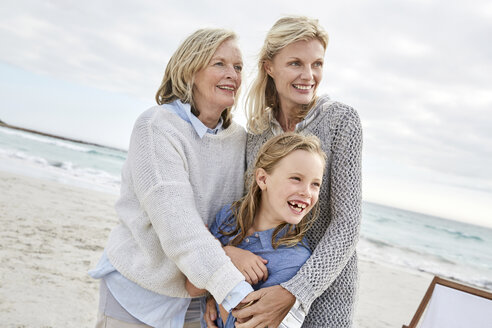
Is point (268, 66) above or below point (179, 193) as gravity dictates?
above

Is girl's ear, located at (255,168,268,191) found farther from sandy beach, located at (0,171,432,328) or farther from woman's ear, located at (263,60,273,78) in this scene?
sandy beach, located at (0,171,432,328)

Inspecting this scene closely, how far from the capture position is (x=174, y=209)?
1.49 m

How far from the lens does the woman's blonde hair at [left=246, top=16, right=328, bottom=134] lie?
5.84 feet

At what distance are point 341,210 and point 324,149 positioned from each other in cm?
26

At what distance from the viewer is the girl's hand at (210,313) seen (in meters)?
1.60

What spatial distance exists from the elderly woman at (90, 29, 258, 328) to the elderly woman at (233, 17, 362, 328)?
0.15 m

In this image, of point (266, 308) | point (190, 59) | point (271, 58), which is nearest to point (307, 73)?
point (271, 58)

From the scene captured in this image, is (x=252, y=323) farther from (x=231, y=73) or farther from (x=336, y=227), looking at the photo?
(x=231, y=73)

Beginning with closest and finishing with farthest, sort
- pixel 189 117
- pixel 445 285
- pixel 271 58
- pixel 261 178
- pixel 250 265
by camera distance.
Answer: pixel 250 265 → pixel 261 178 → pixel 189 117 → pixel 271 58 → pixel 445 285

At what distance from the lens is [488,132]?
25.4 meters

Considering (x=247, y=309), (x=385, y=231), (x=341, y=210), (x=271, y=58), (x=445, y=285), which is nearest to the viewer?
Answer: (x=247, y=309)

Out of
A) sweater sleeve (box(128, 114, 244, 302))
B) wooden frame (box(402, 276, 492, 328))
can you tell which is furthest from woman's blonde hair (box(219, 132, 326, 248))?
wooden frame (box(402, 276, 492, 328))

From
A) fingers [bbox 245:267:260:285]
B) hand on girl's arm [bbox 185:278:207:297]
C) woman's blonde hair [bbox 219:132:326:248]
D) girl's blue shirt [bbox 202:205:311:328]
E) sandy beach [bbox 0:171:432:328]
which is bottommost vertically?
sandy beach [bbox 0:171:432:328]

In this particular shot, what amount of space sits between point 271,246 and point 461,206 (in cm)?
3389
